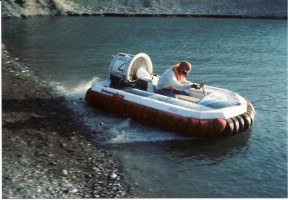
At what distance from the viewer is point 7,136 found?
28.5ft

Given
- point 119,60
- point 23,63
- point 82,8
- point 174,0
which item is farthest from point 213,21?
point 119,60

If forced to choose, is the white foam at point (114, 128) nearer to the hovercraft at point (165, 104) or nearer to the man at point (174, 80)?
the hovercraft at point (165, 104)

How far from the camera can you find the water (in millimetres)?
7562

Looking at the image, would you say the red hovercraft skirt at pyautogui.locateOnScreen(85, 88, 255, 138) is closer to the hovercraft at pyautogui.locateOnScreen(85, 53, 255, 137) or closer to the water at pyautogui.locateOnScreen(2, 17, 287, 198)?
the hovercraft at pyautogui.locateOnScreen(85, 53, 255, 137)

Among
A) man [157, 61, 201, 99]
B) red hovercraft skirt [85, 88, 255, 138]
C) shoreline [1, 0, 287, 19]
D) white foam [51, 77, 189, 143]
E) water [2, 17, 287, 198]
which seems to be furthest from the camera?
shoreline [1, 0, 287, 19]

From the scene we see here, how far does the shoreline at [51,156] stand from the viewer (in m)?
6.76

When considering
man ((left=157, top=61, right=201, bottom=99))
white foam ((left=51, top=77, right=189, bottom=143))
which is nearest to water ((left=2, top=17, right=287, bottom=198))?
white foam ((left=51, top=77, right=189, bottom=143))

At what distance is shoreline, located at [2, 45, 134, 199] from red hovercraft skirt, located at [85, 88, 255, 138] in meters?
1.13

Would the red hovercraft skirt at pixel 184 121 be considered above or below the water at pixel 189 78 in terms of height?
above

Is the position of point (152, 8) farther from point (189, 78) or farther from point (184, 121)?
point (184, 121)

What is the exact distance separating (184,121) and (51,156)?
9.56 feet

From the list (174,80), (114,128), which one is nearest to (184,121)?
(174,80)

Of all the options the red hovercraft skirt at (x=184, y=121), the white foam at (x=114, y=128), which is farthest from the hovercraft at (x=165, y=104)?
the white foam at (x=114, y=128)

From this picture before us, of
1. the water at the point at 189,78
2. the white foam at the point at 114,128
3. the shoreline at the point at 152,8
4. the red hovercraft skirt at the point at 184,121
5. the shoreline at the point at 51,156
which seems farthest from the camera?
the shoreline at the point at 152,8
